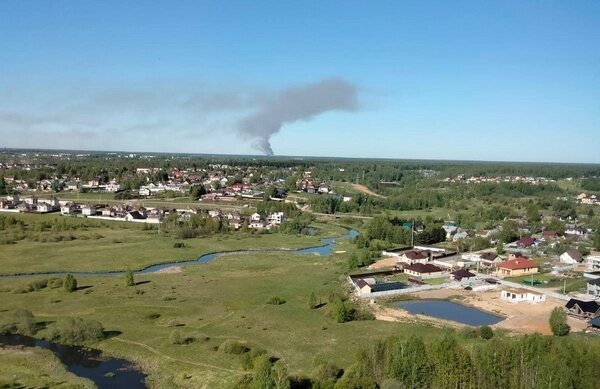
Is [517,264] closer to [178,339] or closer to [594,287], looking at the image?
[594,287]

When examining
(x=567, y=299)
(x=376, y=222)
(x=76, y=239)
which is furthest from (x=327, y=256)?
(x=76, y=239)

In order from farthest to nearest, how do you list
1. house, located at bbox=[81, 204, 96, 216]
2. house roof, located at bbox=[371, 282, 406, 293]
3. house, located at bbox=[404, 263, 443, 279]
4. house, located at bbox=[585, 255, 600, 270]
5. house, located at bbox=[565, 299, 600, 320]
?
house, located at bbox=[81, 204, 96, 216] < house, located at bbox=[585, 255, 600, 270] < house, located at bbox=[404, 263, 443, 279] < house roof, located at bbox=[371, 282, 406, 293] < house, located at bbox=[565, 299, 600, 320]

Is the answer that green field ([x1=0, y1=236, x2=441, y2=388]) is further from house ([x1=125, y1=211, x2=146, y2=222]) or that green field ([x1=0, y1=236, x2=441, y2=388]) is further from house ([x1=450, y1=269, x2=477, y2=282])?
house ([x1=125, y1=211, x2=146, y2=222])

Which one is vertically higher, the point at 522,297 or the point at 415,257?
the point at 415,257

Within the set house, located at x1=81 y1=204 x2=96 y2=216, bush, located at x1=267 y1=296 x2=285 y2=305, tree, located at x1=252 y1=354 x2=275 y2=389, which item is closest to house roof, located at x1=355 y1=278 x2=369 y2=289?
bush, located at x1=267 y1=296 x2=285 y2=305

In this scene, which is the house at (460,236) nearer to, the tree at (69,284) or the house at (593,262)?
the house at (593,262)

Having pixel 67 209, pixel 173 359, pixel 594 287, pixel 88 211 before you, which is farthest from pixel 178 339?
pixel 67 209

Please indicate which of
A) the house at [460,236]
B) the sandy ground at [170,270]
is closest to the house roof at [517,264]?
the house at [460,236]
